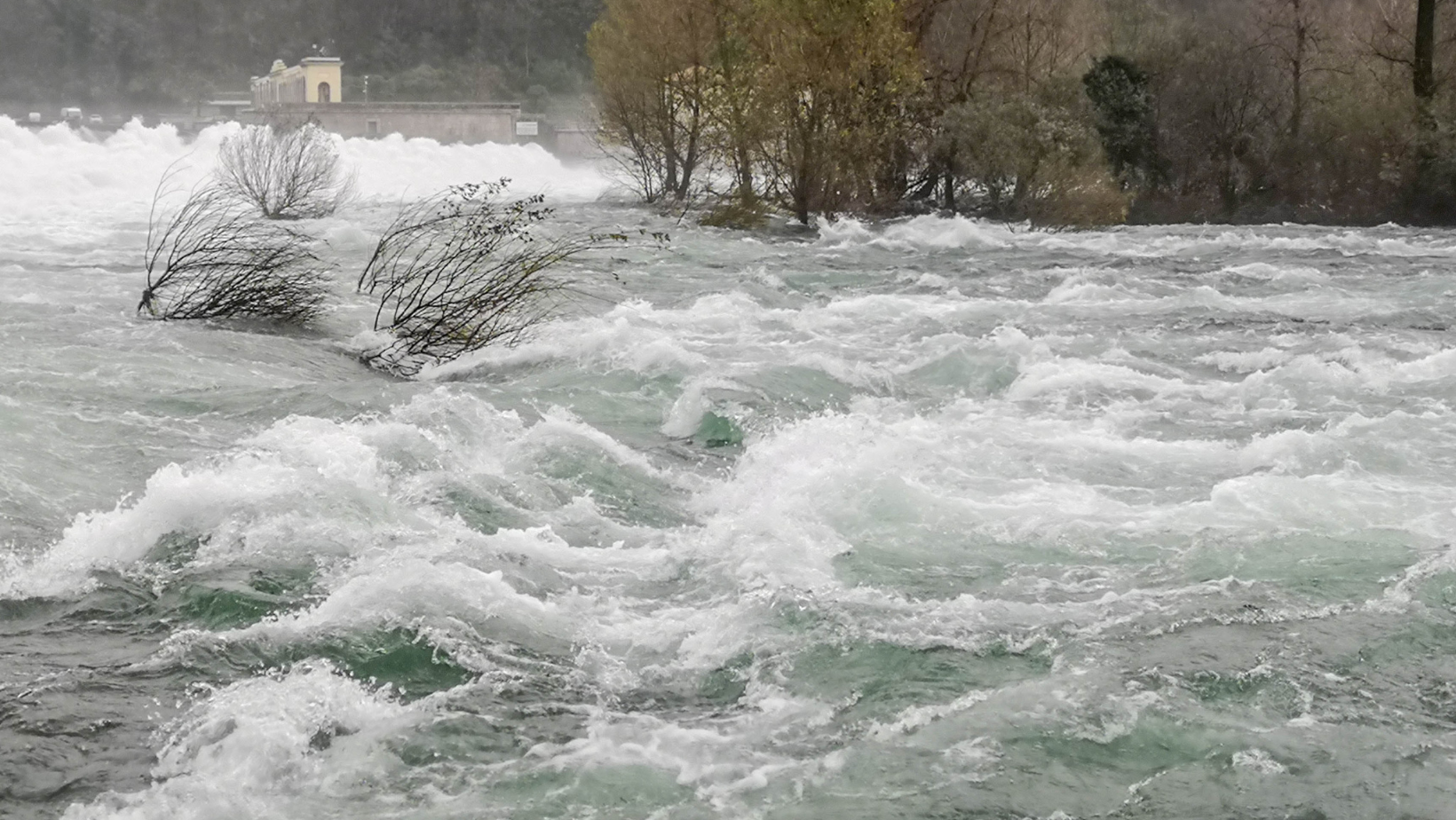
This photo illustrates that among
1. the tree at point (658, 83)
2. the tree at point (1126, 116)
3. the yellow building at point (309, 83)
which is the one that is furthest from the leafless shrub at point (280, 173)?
the yellow building at point (309, 83)

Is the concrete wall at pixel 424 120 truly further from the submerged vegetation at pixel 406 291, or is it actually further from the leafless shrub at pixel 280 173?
the submerged vegetation at pixel 406 291

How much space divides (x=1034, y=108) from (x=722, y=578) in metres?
20.9

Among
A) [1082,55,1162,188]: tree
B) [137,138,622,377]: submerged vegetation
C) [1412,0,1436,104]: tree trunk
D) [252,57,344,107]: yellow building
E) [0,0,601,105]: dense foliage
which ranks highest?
[0,0,601,105]: dense foliage

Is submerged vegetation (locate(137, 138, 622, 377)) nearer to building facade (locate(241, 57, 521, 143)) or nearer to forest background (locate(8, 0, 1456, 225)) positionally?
forest background (locate(8, 0, 1456, 225))

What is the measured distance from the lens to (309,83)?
3541 inches

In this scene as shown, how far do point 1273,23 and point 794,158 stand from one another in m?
12.3

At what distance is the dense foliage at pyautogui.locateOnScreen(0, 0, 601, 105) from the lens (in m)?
114

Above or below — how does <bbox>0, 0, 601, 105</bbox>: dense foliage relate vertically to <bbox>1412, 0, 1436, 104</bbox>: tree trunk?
above

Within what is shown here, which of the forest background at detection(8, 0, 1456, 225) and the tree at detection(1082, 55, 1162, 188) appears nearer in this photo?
the forest background at detection(8, 0, 1456, 225)

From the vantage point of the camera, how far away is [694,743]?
5875 millimetres

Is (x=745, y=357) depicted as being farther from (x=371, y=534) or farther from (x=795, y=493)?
(x=371, y=534)

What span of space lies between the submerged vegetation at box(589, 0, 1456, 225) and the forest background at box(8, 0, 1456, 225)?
0.14 feet

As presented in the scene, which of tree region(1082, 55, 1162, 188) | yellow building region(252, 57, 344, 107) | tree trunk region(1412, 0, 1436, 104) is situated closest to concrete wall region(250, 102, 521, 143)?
yellow building region(252, 57, 344, 107)

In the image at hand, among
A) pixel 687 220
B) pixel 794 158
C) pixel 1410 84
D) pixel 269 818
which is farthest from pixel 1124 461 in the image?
pixel 1410 84
